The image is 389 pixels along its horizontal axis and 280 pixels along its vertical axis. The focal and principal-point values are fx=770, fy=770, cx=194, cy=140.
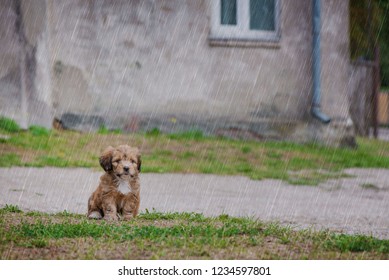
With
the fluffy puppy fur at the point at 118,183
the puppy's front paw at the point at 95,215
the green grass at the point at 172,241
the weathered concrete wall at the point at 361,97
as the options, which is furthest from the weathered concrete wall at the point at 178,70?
the green grass at the point at 172,241

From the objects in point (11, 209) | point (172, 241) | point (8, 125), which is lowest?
point (8, 125)

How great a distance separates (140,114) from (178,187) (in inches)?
145

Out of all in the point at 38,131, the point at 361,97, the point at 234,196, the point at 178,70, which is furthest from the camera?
the point at 361,97

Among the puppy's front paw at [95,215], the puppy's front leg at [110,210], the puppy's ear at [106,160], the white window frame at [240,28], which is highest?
the white window frame at [240,28]

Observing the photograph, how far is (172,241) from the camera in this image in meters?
5.21

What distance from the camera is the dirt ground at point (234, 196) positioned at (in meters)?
7.21

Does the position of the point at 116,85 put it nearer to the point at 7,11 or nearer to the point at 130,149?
the point at 7,11

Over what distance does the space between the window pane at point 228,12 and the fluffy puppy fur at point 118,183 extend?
748cm

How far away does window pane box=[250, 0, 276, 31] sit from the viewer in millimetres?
13180

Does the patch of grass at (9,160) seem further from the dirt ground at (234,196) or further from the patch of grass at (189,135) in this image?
the patch of grass at (189,135)

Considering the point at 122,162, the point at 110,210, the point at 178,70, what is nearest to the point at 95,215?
the point at 110,210

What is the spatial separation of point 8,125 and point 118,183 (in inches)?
238

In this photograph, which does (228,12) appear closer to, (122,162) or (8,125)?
(8,125)

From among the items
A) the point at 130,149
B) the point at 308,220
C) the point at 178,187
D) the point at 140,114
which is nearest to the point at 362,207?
the point at 308,220
